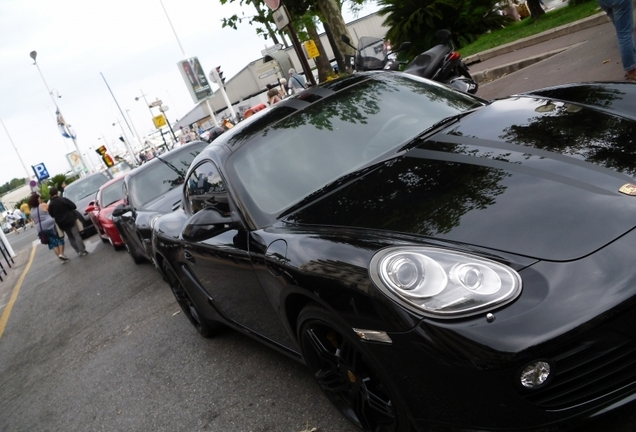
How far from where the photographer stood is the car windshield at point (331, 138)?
318cm

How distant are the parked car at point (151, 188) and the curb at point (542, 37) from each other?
7782 mm

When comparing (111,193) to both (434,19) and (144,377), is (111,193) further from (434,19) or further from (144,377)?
(434,19)

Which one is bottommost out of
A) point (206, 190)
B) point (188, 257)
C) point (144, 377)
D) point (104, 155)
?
point (144, 377)

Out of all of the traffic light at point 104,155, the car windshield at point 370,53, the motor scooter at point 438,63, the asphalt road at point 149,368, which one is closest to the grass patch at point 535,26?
the asphalt road at point 149,368

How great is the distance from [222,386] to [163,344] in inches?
61.7

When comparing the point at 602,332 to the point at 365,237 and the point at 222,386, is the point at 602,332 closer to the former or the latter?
the point at 365,237

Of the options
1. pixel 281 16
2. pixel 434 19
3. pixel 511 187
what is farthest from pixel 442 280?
pixel 434 19

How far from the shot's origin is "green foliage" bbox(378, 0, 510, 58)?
17.7m

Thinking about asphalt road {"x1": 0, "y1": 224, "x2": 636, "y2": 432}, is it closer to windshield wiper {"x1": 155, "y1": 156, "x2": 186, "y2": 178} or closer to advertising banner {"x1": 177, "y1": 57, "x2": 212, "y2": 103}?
windshield wiper {"x1": 155, "y1": 156, "x2": 186, "y2": 178}

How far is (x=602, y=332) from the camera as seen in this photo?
185cm

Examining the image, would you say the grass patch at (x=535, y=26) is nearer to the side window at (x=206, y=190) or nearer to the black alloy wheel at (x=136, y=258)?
the black alloy wheel at (x=136, y=258)

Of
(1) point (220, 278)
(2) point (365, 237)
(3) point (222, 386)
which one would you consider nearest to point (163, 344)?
(3) point (222, 386)

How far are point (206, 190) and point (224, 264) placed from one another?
1.88 ft

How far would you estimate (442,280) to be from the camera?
206 centimetres
